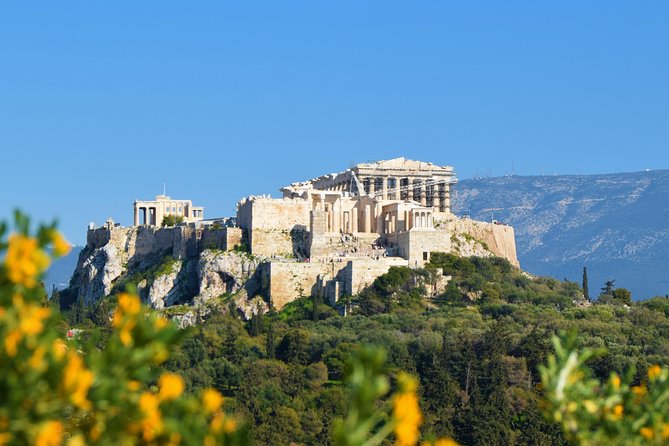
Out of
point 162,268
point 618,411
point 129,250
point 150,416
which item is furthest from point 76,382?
point 129,250

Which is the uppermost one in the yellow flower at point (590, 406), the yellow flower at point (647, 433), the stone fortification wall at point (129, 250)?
the stone fortification wall at point (129, 250)

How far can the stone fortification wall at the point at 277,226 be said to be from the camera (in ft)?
276

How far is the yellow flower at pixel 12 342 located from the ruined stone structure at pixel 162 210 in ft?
279

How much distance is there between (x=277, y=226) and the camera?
84.9 m

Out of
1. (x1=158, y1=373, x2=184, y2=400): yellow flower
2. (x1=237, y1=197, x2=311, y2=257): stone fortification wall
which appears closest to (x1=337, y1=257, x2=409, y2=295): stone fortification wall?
(x1=237, y1=197, x2=311, y2=257): stone fortification wall

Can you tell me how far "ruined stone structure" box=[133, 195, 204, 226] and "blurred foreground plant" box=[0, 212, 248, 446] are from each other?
277 feet

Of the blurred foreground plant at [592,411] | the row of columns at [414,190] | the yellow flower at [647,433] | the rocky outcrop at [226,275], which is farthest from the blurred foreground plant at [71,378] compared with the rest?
the row of columns at [414,190]

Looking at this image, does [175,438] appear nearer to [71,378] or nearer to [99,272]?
[71,378]

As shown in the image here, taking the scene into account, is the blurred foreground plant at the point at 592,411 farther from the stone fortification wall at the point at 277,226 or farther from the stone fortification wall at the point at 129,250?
the stone fortification wall at the point at 129,250

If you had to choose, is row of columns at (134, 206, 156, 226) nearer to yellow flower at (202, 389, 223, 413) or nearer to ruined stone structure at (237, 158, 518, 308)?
ruined stone structure at (237, 158, 518, 308)

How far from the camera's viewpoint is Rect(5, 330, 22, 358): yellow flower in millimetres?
11359

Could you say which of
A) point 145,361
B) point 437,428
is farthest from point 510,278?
point 145,361

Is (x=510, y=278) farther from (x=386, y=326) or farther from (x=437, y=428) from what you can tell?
(x=437, y=428)

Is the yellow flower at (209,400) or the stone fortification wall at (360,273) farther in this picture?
the stone fortification wall at (360,273)
